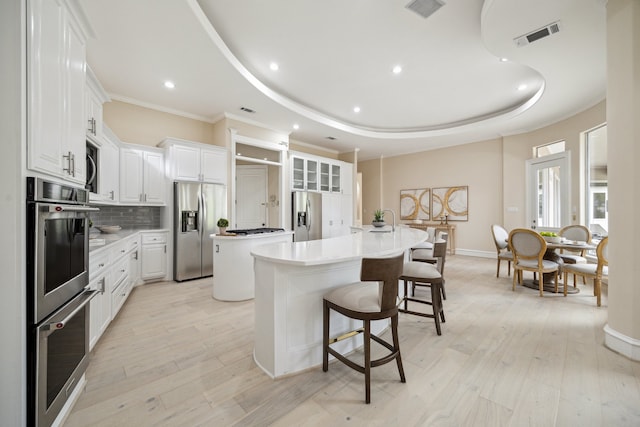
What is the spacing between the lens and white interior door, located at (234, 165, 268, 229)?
6.15m

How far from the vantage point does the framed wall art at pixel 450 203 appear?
6926 mm

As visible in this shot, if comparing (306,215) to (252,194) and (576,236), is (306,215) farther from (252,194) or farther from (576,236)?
(576,236)

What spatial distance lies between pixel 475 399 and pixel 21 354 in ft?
7.86

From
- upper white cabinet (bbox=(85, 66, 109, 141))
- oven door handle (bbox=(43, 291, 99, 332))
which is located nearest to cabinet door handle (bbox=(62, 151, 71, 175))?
oven door handle (bbox=(43, 291, 99, 332))

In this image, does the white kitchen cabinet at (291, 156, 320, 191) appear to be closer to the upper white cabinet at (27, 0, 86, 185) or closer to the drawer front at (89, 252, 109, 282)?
the drawer front at (89, 252, 109, 282)

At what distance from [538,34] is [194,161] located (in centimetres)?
474

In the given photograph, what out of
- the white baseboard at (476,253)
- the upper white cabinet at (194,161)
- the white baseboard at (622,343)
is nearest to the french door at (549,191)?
the white baseboard at (476,253)

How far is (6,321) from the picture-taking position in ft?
3.75

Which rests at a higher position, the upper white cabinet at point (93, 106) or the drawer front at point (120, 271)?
the upper white cabinet at point (93, 106)

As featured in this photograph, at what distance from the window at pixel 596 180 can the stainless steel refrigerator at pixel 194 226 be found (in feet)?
20.6

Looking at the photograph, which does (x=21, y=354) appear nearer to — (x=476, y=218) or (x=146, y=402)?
(x=146, y=402)

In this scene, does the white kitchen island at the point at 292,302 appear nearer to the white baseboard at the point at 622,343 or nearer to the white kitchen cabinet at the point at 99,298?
the white kitchen cabinet at the point at 99,298

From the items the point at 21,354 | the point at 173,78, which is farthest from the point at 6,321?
the point at 173,78

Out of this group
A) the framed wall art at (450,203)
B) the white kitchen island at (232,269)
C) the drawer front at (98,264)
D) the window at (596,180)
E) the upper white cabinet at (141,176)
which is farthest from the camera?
the framed wall art at (450,203)
